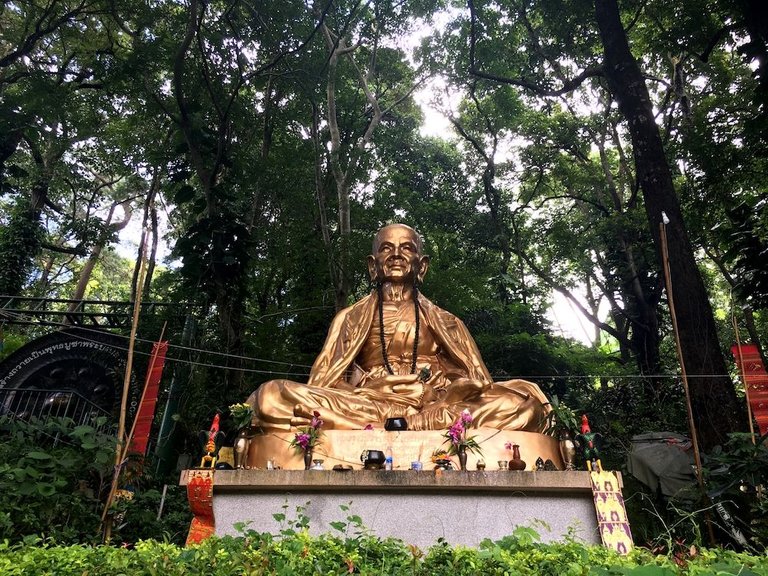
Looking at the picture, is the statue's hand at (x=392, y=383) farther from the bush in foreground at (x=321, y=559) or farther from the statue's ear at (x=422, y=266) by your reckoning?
the bush in foreground at (x=321, y=559)

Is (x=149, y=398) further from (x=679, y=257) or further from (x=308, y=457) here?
(x=679, y=257)

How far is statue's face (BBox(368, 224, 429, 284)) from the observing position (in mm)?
7605

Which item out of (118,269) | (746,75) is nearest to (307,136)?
(746,75)

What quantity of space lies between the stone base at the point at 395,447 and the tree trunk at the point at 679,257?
219 cm

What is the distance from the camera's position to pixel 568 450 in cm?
503

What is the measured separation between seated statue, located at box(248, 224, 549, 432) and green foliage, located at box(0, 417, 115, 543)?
148cm

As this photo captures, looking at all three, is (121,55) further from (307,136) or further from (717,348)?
(717,348)

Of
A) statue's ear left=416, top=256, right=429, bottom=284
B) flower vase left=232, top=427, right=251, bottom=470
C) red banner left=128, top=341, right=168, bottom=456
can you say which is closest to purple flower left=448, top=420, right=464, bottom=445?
flower vase left=232, top=427, right=251, bottom=470

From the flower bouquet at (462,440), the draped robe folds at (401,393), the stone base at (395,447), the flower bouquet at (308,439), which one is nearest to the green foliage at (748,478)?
the stone base at (395,447)

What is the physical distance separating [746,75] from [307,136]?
9144 millimetres

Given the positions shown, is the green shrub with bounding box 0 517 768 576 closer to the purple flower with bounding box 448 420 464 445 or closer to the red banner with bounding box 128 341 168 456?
the purple flower with bounding box 448 420 464 445

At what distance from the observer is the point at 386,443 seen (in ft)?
17.3

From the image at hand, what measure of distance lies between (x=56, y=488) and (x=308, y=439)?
2340 millimetres

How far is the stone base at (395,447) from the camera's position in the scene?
5148 mm
